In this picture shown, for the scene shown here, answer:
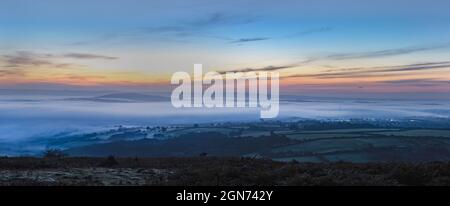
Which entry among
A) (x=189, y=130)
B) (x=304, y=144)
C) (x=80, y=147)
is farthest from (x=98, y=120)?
(x=304, y=144)

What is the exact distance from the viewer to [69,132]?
24.4m

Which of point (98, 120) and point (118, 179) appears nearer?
point (118, 179)

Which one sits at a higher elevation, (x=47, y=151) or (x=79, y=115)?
(x=79, y=115)

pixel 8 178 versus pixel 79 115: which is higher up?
pixel 79 115

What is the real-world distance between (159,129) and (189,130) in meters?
2.00
